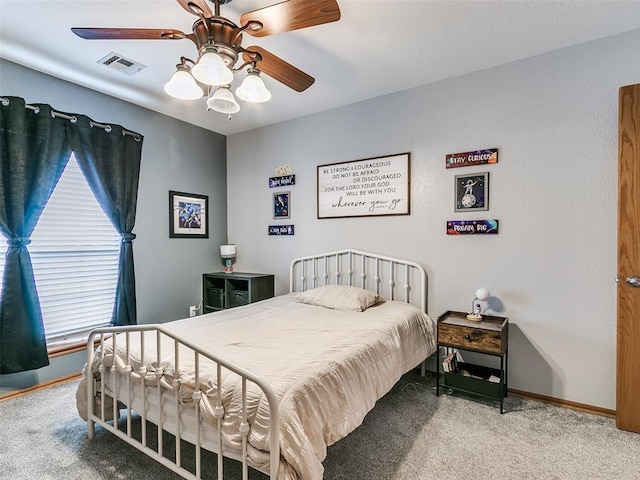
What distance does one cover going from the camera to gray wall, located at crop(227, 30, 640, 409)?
2225mm

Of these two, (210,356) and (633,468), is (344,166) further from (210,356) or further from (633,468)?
(633,468)

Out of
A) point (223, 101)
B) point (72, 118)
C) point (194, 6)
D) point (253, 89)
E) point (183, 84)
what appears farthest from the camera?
point (72, 118)

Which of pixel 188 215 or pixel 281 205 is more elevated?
pixel 281 205

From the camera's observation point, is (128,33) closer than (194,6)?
No

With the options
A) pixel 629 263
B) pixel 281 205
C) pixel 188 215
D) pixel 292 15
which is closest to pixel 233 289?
pixel 188 215

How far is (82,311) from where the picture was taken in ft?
9.59

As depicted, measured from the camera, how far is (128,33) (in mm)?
1644

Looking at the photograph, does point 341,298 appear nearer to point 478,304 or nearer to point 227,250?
point 478,304

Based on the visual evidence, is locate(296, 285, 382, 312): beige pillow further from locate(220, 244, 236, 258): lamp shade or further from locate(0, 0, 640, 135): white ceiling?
locate(0, 0, 640, 135): white ceiling

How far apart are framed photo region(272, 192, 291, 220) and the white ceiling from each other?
3.75 ft

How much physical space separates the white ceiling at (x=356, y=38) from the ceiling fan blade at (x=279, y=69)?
33 cm

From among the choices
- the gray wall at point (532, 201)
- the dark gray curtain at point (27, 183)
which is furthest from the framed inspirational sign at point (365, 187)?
the dark gray curtain at point (27, 183)

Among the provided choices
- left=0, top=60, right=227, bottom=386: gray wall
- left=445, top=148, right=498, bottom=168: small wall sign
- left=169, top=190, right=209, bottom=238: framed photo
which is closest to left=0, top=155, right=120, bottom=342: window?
left=0, top=60, right=227, bottom=386: gray wall

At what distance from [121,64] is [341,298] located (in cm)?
254
